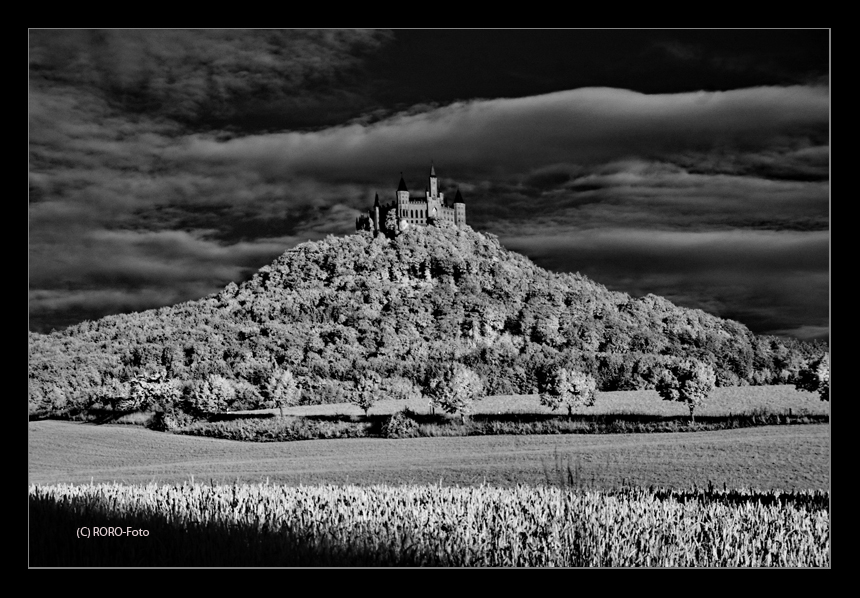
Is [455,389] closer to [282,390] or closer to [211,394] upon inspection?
[282,390]

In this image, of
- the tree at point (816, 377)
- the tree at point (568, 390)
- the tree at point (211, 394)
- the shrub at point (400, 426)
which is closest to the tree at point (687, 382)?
the tree at point (568, 390)

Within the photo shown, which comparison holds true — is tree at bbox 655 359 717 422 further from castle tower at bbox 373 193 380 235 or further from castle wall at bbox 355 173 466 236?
castle tower at bbox 373 193 380 235

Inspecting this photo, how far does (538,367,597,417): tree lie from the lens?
10.5 meters

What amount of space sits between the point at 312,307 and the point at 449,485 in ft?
19.6

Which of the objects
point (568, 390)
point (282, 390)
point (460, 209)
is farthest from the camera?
point (282, 390)

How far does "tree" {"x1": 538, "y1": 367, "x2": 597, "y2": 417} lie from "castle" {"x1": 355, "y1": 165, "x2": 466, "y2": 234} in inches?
115

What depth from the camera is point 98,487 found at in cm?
778

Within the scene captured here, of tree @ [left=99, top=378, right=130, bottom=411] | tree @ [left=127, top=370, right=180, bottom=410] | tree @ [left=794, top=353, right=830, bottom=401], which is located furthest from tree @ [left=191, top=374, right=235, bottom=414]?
tree @ [left=794, top=353, right=830, bottom=401]

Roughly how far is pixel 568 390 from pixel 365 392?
3154 millimetres

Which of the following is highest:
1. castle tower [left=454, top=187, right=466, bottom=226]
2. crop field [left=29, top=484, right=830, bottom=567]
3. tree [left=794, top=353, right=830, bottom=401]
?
castle tower [left=454, top=187, right=466, bottom=226]

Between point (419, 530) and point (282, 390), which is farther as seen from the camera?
point (282, 390)

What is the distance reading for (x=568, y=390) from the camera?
10609 mm

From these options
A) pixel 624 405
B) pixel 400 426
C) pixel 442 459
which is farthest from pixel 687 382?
pixel 400 426
